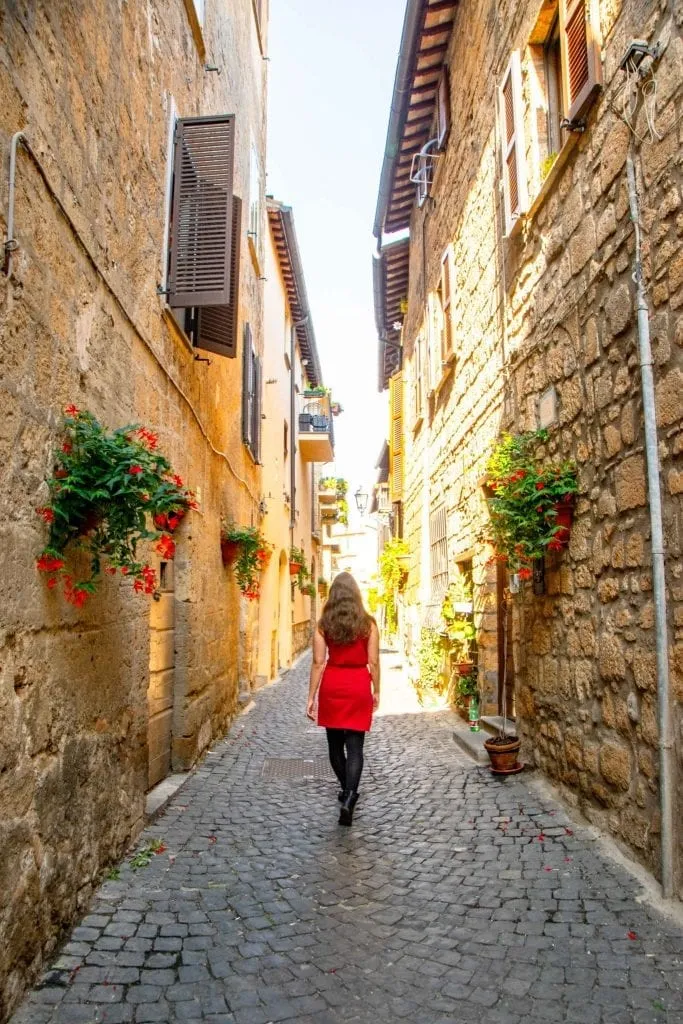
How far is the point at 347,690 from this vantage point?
4.70 m

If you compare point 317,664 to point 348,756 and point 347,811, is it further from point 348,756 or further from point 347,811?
point 347,811

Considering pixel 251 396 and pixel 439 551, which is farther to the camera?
pixel 439 551

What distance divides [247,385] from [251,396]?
481mm

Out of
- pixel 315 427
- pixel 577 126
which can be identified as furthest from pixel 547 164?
pixel 315 427

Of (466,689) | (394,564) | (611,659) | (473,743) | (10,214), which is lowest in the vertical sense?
(473,743)

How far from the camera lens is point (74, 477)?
9.52 ft

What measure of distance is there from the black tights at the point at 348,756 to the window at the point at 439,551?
505 centimetres

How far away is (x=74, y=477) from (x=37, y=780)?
1129 millimetres

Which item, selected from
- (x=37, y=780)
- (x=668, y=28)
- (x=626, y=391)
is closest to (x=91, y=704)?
(x=37, y=780)

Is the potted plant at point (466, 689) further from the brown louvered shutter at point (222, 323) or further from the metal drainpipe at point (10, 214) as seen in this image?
the metal drainpipe at point (10, 214)

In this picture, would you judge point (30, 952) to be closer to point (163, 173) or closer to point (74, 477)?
point (74, 477)

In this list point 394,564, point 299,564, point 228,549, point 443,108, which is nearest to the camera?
point 228,549

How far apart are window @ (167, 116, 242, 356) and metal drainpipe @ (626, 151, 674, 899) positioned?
117 inches

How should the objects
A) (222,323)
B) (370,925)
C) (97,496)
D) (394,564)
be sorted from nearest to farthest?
(97,496) < (370,925) < (222,323) < (394,564)
